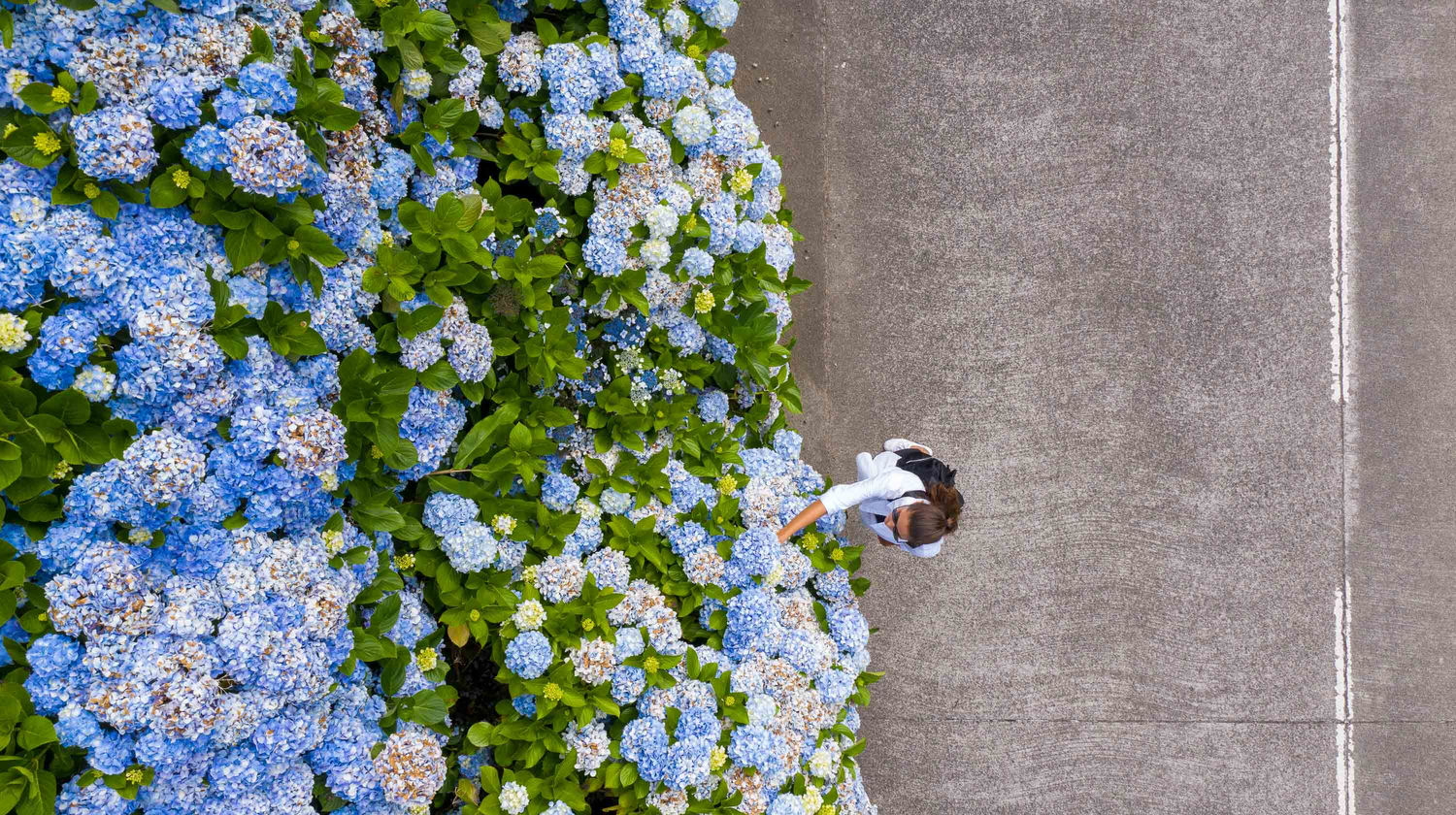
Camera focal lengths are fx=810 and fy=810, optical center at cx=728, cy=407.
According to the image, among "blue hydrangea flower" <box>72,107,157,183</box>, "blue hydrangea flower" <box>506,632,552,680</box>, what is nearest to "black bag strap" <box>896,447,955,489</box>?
"blue hydrangea flower" <box>506,632,552,680</box>

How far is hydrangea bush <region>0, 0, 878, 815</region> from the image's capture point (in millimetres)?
1481

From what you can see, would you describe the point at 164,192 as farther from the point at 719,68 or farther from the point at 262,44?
the point at 719,68

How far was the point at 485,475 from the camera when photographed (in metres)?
2.05

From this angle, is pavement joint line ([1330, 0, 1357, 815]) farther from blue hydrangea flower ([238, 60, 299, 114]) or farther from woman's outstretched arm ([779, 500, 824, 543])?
blue hydrangea flower ([238, 60, 299, 114])

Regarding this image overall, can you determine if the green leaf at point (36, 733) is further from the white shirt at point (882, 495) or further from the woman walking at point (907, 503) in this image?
the white shirt at point (882, 495)

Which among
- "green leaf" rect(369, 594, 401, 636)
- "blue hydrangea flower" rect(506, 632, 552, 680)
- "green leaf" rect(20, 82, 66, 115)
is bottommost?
"blue hydrangea flower" rect(506, 632, 552, 680)

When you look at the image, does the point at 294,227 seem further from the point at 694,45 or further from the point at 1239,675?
the point at 1239,675

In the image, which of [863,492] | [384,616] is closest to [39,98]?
[384,616]

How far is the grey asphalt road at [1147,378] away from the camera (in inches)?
137

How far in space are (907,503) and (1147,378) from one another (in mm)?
1687

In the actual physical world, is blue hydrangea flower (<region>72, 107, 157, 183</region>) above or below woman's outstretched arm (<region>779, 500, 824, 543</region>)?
above

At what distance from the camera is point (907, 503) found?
8.40ft

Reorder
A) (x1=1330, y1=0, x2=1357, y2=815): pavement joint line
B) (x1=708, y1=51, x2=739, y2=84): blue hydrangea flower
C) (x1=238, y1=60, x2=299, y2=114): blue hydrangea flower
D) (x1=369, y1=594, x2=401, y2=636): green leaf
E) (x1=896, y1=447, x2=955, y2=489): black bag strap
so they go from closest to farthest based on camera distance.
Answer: (x1=238, y1=60, x2=299, y2=114): blue hydrangea flower < (x1=369, y1=594, x2=401, y2=636): green leaf < (x1=708, y1=51, x2=739, y2=84): blue hydrangea flower < (x1=896, y1=447, x2=955, y2=489): black bag strap < (x1=1330, y1=0, x2=1357, y2=815): pavement joint line

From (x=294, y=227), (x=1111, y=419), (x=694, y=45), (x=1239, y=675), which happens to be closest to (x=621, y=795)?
(x=294, y=227)
